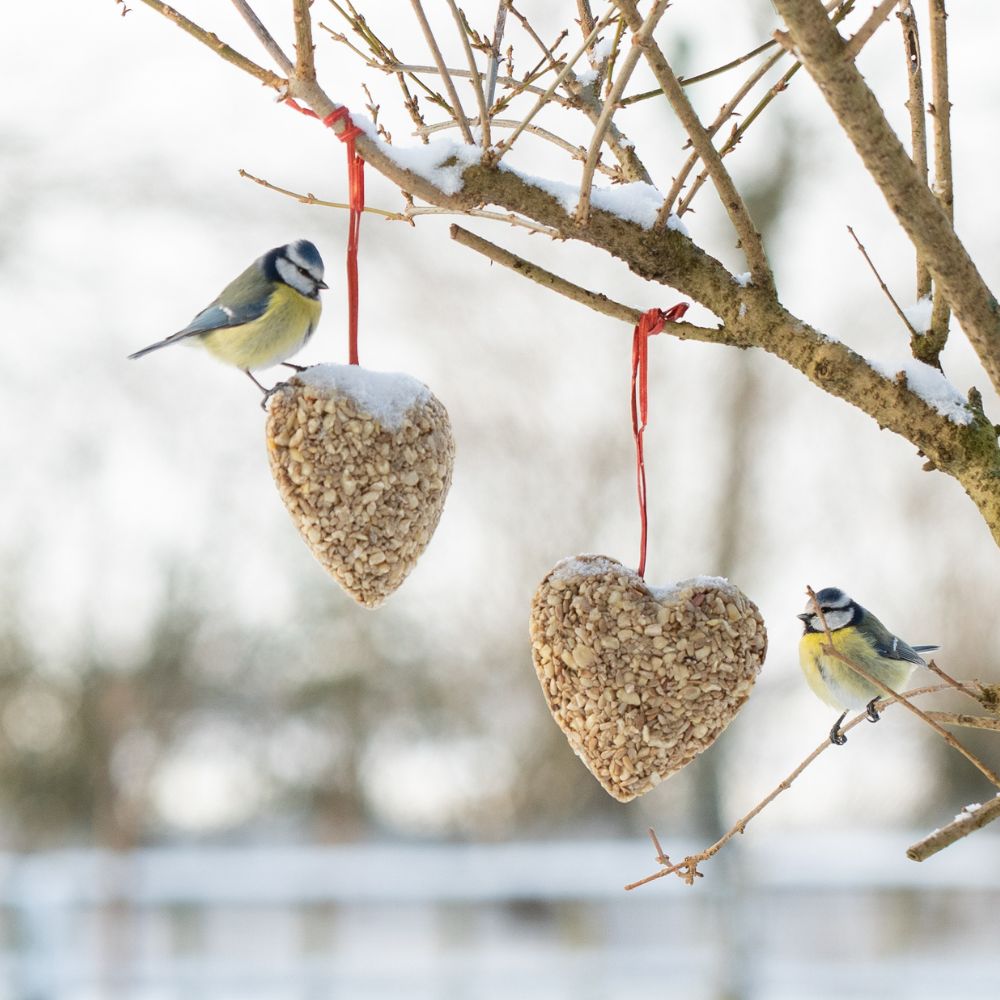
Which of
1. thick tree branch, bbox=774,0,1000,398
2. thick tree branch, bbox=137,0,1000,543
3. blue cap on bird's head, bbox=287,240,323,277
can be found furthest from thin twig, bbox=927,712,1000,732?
blue cap on bird's head, bbox=287,240,323,277

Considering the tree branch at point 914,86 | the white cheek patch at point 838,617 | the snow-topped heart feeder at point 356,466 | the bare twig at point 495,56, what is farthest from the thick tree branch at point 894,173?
the white cheek patch at point 838,617

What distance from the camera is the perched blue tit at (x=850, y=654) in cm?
200

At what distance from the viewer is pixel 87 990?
5.49 metres

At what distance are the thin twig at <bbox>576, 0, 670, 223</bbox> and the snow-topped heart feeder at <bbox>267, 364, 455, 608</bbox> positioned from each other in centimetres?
35

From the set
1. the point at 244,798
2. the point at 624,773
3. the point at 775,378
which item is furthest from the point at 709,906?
the point at 624,773

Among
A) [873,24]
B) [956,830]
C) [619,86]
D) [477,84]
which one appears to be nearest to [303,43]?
[477,84]

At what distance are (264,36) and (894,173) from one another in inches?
23.6

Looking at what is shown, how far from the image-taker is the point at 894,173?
41.1 inches

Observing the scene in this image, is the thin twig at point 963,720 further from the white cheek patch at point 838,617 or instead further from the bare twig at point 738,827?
the white cheek patch at point 838,617

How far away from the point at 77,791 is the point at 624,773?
6.96 m

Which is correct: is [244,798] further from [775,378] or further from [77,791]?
[775,378]

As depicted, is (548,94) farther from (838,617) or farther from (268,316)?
(838,617)

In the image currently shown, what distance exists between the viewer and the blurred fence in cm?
523

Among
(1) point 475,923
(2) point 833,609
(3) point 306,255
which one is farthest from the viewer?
(1) point 475,923
